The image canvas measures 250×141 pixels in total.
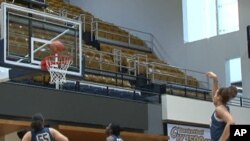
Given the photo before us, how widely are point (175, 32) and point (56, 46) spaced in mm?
9043

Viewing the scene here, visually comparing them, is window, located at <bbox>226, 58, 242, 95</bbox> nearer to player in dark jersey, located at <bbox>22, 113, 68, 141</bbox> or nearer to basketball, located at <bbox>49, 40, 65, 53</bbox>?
basketball, located at <bbox>49, 40, 65, 53</bbox>

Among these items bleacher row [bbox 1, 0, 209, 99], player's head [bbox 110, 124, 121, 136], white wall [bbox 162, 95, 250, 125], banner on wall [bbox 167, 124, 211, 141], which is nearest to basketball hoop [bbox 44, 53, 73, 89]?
bleacher row [bbox 1, 0, 209, 99]

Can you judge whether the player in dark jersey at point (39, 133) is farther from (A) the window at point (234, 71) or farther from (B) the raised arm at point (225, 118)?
(A) the window at point (234, 71)

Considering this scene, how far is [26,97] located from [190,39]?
830 centimetres

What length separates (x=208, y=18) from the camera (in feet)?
59.5

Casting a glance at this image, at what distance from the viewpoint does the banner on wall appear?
47.9 ft

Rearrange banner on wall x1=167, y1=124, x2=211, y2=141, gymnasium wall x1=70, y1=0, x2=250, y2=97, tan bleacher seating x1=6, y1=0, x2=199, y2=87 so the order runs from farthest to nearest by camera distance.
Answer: gymnasium wall x1=70, y1=0, x2=250, y2=97, banner on wall x1=167, y1=124, x2=211, y2=141, tan bleacher seating x1=6, y1=0, x2=199, y2=87

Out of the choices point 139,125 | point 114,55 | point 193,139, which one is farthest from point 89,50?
point 193,139

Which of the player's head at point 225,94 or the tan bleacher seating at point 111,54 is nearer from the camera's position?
the player's head at point 225,94

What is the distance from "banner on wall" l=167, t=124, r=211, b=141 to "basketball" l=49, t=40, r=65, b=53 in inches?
193

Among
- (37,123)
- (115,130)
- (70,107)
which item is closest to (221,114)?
(37,123)

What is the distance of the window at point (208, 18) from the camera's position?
1775cm

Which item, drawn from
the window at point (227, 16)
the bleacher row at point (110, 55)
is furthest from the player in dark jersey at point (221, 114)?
the window at point (227, 16)

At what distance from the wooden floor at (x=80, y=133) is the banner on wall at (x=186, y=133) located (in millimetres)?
520
